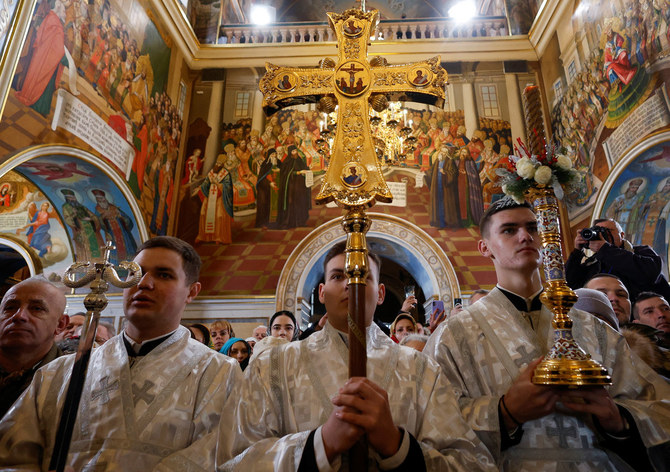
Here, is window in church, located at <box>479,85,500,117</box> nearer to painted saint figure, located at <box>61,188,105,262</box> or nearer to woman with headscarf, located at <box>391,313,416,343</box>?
woman with headscarf, located at <box>391,313,416,343</box>

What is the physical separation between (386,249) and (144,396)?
28.0ft

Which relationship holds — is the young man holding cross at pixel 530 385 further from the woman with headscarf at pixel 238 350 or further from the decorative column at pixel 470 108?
the decorative column at pixel 470 108

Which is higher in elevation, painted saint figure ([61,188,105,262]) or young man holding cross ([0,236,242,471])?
painted saint figure ([61,188,105,262])

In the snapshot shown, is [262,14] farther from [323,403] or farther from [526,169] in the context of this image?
[323,403]

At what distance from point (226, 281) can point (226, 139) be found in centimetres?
359

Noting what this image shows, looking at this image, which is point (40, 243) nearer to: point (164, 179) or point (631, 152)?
point (164, 179)

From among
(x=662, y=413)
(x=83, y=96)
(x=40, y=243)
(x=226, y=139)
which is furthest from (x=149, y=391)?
(x=226, y=139)

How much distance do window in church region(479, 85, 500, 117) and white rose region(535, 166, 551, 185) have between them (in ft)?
31.9

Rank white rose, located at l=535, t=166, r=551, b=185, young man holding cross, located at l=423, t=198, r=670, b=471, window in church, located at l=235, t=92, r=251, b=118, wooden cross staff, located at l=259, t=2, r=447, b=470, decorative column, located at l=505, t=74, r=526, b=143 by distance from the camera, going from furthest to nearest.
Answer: window in church, located at l=235, t=92, r=251, b=118, decorative column, located at l=505, t=74, r=526, b=143, white rose, located at l=535, t=166, r=551, b=185, young man holding cross, located at l=423, t=198, r=670, b=471, wooden cross staff, located at l=259, t=2, r=447, b=470

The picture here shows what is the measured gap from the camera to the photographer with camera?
11.4ft

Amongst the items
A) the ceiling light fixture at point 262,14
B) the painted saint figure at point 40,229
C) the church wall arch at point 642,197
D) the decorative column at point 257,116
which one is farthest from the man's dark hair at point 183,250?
the ceiling light fixture at point 262,14

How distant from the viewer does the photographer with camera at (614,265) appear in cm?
348

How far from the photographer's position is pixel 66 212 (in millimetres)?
8594

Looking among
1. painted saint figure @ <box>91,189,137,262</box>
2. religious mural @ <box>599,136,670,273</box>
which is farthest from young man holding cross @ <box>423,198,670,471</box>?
painted saint figure @ <box>91,189,137,262</box>
